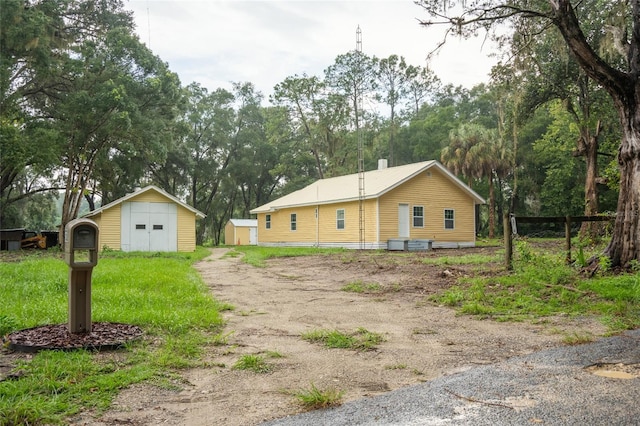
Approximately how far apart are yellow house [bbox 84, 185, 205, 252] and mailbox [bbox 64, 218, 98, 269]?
20.0 metres

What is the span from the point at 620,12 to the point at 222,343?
10.2m

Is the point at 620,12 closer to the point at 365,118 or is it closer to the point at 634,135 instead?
the point at 634,135

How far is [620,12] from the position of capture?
9.66 m

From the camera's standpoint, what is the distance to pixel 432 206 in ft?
81.3

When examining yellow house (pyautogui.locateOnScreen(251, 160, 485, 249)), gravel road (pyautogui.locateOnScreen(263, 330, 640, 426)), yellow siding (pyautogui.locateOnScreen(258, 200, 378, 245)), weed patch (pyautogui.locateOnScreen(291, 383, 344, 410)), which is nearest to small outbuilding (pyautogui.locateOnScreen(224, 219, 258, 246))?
yellow siding (pyautogui.locateOnScreen(258, 200, 378, 245))

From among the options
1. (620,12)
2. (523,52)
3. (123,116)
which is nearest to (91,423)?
(523,52)

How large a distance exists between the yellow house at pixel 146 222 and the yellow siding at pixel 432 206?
35.3 feet

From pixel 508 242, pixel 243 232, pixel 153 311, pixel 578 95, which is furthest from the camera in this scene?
pixel 243 232

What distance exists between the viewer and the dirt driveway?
3107 mm

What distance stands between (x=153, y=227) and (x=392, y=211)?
489 inches

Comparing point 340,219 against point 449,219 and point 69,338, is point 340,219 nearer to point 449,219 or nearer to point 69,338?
point 449,219

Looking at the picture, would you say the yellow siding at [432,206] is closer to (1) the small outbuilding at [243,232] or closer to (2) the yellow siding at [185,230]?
(2) the yellow siding at [185,230]

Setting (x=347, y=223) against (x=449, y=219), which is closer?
(x=347, y=223)

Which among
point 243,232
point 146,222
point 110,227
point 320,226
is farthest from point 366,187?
point 243,232
